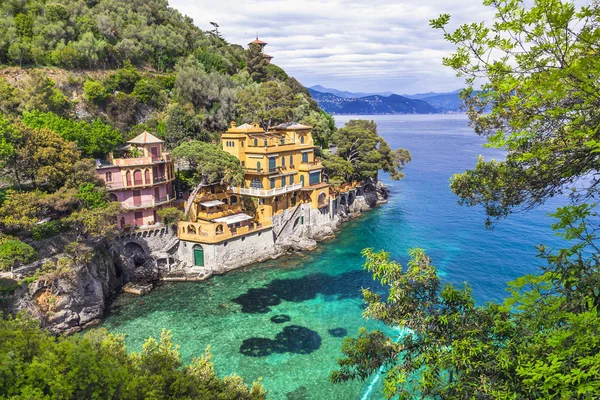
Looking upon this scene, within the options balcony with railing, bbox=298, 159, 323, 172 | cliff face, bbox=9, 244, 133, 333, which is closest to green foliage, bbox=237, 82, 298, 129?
balcony with railing, bbox=298, 159, 323, 172

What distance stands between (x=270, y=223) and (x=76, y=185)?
1697cm

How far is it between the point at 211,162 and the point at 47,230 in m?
13.7

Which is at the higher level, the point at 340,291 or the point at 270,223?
the point at 270,223

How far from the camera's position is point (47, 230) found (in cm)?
2734

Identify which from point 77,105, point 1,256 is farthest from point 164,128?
point 1,256

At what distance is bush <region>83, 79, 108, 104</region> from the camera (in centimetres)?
4484

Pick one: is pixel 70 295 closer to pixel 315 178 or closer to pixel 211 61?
pixel 315 178

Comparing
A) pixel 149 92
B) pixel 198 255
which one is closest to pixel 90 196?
pixel 198 255

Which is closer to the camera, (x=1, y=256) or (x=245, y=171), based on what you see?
(x=1, y=256)

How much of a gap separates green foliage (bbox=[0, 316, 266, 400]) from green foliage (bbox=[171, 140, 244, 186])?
2216 centimetres

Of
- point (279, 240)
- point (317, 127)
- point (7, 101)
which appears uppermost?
point (7, 101)

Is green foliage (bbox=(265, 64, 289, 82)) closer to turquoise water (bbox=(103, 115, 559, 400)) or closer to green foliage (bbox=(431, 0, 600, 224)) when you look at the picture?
turquoise water (bbox=(103, 115, 559, 400))

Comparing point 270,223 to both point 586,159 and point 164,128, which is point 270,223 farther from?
point 586,159

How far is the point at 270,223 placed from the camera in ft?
126
